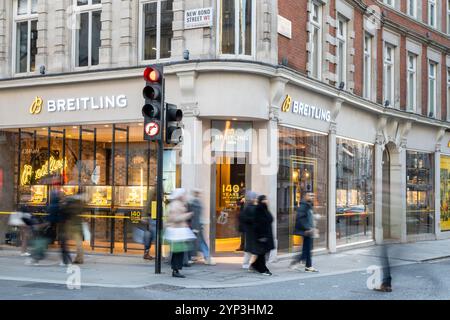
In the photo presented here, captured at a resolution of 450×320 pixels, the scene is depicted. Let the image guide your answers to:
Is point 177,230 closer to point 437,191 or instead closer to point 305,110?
point 305,110

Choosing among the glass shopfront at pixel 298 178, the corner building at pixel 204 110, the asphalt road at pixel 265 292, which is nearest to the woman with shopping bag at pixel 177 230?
the asphalt road at pixel 265 292

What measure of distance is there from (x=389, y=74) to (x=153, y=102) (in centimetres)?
1386

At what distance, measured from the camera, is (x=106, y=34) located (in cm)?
1727

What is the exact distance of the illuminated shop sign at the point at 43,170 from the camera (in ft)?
58.8

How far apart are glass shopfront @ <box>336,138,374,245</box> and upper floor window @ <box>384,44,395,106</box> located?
2.51m

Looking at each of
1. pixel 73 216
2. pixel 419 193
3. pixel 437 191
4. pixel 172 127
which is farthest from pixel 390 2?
pixel 73 216

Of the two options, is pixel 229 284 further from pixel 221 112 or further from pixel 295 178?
pixel 295 178

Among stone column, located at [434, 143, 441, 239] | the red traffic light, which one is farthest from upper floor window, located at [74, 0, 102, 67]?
stone column, located at [434, 143, 441, 239]

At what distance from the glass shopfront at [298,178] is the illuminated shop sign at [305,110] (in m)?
0.50

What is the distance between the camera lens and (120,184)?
56.0 ft

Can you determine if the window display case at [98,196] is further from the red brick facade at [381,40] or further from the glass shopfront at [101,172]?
the red brick facade at [381,40]

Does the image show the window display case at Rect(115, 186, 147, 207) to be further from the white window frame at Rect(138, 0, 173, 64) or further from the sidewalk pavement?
the white window frame at Rect(138, 0, 173, 64)
